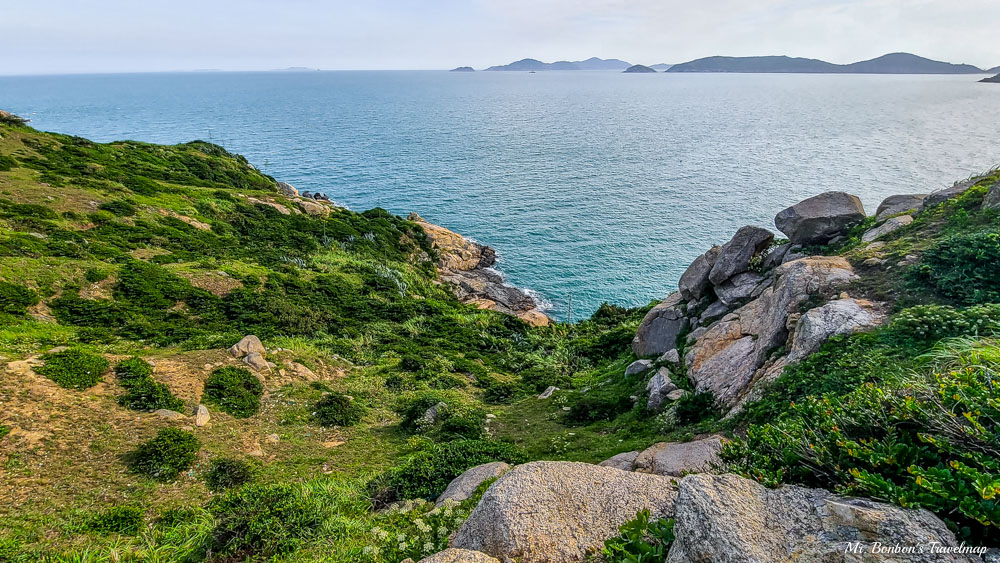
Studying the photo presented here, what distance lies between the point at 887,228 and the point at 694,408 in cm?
1114

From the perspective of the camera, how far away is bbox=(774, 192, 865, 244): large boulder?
2002cm

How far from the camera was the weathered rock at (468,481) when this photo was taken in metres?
10.1

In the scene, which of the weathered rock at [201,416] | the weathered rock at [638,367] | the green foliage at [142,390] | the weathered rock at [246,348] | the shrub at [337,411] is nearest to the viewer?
the green foliage at [142,390]

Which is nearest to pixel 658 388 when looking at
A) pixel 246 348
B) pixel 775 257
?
pixel 775 257

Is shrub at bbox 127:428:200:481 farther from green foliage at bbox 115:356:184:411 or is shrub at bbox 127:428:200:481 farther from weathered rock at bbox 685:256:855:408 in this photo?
weathered rock at bbox 685:256:855:408

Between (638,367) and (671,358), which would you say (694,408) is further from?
(638,367)

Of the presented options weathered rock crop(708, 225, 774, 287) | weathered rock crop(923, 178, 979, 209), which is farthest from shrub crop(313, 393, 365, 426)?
weathered rock crop(923, 178, 979, 209)

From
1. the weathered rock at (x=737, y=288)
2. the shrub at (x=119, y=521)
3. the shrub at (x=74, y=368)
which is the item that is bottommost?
the shrub at (x=119, y=521)

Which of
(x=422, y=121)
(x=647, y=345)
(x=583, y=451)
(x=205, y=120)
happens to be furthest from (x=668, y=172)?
(x=205, y=120)

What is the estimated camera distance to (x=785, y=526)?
5.09m

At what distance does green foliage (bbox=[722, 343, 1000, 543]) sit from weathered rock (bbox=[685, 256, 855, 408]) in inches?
303

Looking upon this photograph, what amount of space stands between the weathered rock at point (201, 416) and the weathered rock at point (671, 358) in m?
17.6

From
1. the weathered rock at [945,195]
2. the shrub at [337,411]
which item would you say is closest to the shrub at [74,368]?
the shrub at [337,411]

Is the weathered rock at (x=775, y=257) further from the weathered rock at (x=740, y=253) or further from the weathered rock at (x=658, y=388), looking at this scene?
the weathered rock at (x=658, y=388)
